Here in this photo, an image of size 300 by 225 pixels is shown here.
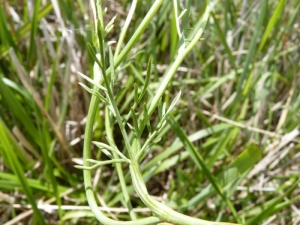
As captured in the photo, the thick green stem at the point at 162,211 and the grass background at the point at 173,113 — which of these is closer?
the thick green stem at the point at 162,211

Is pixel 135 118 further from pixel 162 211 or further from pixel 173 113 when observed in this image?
pixel 173 113

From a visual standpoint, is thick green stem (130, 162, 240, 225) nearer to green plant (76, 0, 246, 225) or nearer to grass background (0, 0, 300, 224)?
green plant (76, 0, 246, 225)

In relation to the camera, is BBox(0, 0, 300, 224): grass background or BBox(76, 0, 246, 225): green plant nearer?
BBox(76, 0, 246, 225): green plant

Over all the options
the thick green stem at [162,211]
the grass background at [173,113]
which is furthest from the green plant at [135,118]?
the grass background at [173,113]

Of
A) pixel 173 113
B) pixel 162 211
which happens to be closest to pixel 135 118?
pixel 162 211

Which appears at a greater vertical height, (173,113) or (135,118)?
(135,118)

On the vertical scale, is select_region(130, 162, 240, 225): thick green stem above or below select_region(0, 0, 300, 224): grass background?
above

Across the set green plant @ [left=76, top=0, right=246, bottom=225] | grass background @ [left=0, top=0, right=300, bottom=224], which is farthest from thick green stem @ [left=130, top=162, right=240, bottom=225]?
grass background @ [left=0, top=0, right=300, bottom=224]

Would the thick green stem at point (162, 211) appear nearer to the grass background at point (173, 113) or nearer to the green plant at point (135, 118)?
→ the green plant at point (135, 118)

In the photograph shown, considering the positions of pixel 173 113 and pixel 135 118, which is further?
pixel 173 113
